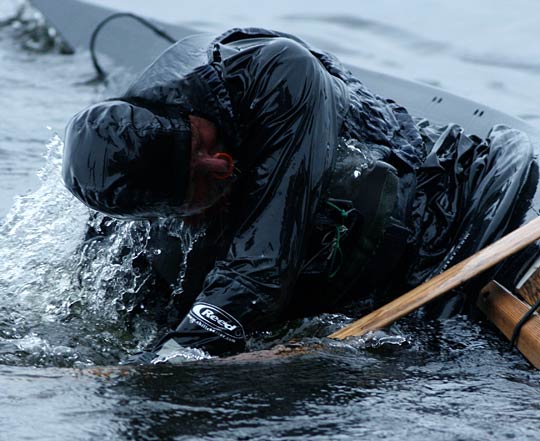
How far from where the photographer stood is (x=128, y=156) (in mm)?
2912

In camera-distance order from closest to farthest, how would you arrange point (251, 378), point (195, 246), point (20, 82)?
point (251, 378) → point (195, 246) → point (20, 82)

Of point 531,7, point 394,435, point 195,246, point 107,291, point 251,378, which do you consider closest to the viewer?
point 394,435

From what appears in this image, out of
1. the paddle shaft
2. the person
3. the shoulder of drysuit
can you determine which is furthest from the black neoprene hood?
the paddle shaft

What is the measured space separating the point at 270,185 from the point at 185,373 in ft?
1.74

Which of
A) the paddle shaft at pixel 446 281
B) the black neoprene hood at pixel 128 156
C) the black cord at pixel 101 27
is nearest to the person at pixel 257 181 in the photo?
the black neoprene hood at pixel 128 156

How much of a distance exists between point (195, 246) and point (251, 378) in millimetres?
517

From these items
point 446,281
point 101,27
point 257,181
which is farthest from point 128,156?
point 101,27

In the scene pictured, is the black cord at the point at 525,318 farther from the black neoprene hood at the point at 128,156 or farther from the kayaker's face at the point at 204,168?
the black neoprene hood at the point at 128,156

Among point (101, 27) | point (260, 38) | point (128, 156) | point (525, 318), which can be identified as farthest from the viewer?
point (101, 27)

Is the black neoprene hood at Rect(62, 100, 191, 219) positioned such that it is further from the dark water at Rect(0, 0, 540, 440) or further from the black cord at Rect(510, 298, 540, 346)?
the black cord at Rect(510, 298, 540, 346)

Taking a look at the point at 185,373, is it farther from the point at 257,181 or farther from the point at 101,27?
the point at 101,27

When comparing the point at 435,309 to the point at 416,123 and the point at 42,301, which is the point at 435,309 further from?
the point at 42,301

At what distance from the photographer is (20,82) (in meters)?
7.39

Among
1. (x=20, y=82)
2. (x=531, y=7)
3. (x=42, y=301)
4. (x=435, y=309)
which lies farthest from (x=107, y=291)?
(x=531, y=7)
